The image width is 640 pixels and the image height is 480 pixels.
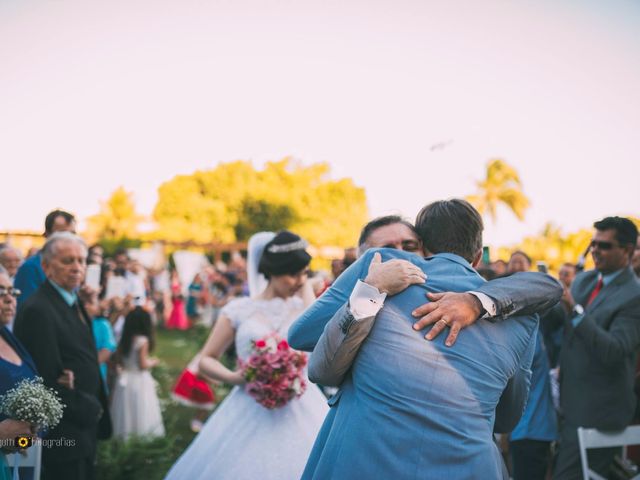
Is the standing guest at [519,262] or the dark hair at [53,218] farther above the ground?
the dark hair at [53,218]

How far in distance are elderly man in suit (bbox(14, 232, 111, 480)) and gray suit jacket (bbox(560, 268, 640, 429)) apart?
141 inches

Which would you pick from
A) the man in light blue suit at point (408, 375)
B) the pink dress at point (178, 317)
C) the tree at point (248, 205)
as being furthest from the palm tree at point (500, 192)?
the man in light blue suit at point (408, 375)

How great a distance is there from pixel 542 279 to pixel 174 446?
5838 millimetres

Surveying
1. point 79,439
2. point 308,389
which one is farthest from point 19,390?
point 308,389

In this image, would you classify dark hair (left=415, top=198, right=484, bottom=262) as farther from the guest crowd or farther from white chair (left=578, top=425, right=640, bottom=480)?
white chair (left=578, top=425, right=640, bottom=480)

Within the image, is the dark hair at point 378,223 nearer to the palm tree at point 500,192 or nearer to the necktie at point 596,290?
the necktie at point 596,290

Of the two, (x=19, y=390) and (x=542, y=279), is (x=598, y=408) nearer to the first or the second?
(x=542, y=279)

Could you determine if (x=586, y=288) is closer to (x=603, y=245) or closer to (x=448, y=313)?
(x=603, y=245)

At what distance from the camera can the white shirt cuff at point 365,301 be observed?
1.82 metres

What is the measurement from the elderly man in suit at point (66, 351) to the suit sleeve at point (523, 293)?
2875 mm

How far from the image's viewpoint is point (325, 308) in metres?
2.03

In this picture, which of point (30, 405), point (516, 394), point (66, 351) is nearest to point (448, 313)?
point (516, 394)

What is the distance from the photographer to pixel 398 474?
5.82 ft

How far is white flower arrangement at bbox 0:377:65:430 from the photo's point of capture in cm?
271
